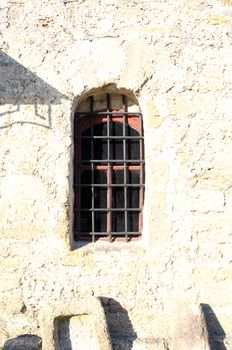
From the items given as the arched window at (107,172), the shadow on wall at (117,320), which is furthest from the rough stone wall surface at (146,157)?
the arched window at (107,172)

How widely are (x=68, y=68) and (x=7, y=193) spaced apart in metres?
1.14

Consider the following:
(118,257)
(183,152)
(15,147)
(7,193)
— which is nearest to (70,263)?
(118,257)

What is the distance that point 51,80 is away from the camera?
12.8 ft

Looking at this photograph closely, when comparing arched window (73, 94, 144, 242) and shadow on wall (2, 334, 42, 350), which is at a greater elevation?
arched window (73, 94, 144, 242)

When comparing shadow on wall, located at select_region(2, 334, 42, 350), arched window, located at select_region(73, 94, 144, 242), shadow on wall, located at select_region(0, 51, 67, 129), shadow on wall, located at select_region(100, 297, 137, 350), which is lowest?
shadow on wall, located at select_region(2, 334, 42, 350)

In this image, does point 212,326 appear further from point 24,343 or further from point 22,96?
point 22,96

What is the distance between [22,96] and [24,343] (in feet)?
6.28

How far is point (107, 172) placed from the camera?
4059 mm

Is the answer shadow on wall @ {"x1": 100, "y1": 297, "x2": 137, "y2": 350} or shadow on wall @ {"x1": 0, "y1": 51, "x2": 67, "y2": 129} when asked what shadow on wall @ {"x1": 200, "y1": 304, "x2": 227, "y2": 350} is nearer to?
shadow on wall @ {"x1": 100, "y1": 297, "x2": 137, "y2": 350}

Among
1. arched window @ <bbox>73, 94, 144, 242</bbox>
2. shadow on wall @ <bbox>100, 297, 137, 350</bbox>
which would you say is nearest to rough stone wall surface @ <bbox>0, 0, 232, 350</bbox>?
shadow on wall @ <bbox>100, 297, 137, 350</bbox>

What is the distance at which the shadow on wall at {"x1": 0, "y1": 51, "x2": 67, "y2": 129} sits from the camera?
3.86 meters

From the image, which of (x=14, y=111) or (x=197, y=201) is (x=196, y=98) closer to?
(x=197, y=201)

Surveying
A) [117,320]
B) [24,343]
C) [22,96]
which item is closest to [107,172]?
[22,96]

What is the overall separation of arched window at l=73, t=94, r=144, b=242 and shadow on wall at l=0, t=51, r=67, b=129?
0.31 meters
